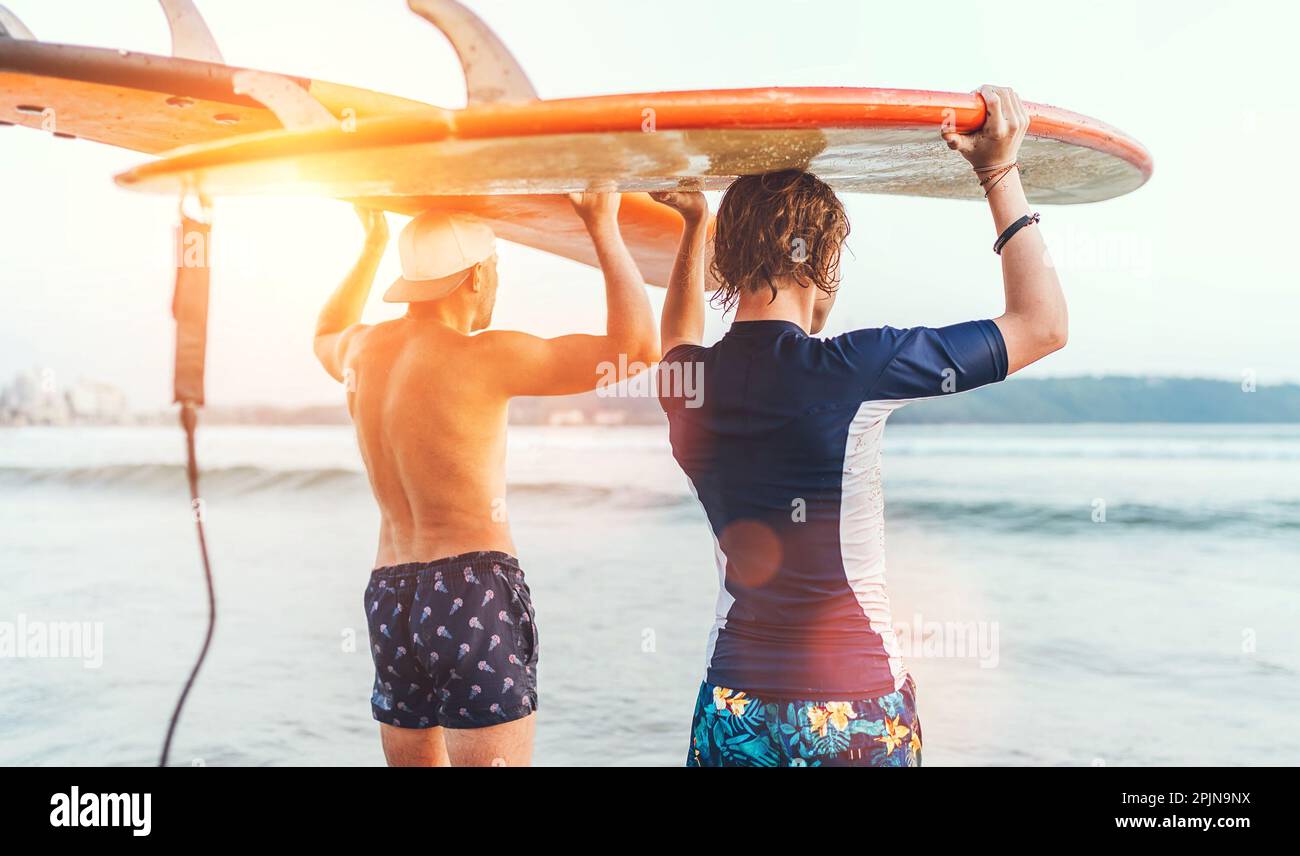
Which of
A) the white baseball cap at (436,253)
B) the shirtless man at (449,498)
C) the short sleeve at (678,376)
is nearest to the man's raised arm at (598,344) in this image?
the shirtless man at (449,498)

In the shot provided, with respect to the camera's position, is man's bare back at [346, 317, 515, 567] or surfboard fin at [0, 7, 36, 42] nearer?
surfboard fin at [0, 7, 36, 42]

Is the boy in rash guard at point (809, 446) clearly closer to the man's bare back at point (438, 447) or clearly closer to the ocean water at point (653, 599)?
the man's bare back at point (438, 447)

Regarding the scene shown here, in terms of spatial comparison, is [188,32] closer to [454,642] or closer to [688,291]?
[688,291]

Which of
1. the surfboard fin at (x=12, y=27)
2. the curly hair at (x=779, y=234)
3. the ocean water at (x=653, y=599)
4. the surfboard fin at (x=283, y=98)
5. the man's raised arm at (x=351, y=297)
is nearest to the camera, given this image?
the curly hair at (x=779, y=234)

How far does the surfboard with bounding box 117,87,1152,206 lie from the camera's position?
1.80 metres

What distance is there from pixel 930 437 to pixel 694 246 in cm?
1996

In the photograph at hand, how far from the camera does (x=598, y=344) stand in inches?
91.9

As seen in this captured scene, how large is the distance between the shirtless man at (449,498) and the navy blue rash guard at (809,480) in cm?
72

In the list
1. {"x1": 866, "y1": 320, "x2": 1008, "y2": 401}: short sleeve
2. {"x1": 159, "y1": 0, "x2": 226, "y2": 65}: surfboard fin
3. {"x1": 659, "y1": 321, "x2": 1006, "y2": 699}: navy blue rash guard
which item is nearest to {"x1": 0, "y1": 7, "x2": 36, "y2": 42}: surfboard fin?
{"x1": 159, "y1": 0, "x2": 226, "y2": 65}: surfboard fin

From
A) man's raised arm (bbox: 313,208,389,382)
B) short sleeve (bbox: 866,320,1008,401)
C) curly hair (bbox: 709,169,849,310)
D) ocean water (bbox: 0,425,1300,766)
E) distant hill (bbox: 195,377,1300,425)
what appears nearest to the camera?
short sleeve (bbox: 866,320,1008,401)

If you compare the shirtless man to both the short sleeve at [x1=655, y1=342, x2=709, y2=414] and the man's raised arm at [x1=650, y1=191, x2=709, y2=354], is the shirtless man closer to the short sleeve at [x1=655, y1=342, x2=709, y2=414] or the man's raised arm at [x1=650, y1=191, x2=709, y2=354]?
the man's raised arm at [x1=650, y1=191, x2=709, y2=354]

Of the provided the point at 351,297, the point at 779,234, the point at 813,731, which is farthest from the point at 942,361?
the point at 351,297

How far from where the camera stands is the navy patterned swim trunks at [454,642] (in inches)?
96.8

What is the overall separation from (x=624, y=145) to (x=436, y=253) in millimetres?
804
